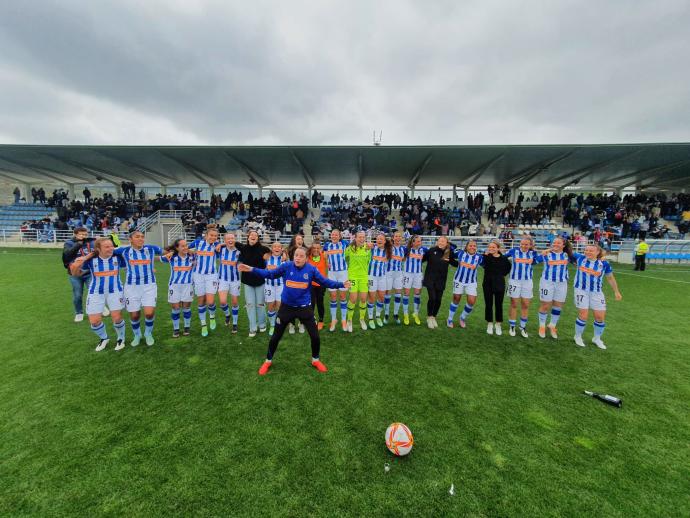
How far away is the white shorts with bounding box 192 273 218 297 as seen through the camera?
6.04 m

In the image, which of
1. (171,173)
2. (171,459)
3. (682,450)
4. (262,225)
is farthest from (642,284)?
(171,173)

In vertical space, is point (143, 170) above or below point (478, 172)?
above

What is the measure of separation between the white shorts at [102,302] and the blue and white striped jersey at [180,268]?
82cm

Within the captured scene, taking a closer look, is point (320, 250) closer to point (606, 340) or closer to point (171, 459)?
point (171, 459)

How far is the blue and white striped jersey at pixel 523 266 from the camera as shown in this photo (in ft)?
20.6

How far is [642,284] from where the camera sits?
11539 millimetres

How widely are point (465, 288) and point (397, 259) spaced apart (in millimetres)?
1590

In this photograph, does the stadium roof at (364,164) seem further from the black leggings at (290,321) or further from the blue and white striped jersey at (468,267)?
the black leggings at (290,321)

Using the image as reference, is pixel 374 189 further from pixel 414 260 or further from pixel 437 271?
pixel 437 271

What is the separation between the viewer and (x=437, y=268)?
262 inches

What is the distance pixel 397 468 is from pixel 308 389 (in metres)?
1.68

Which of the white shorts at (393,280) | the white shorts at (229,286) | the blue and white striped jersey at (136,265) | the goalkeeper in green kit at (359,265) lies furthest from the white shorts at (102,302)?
the white shorts at (393,280)

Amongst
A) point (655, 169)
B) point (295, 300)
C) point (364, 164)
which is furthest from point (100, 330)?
point (655, 169)

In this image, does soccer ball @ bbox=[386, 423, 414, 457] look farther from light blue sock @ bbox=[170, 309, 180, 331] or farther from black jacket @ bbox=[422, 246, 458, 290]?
light blue sock @ bbox=[170, 309, 180, 331]
